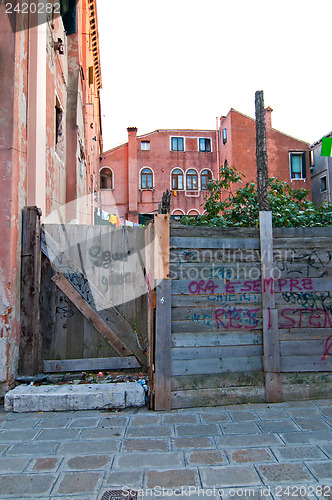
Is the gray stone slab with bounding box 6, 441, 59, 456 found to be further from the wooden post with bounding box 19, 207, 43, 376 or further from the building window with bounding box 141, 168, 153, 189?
the building window with bounding box 141, 168, 153, 189

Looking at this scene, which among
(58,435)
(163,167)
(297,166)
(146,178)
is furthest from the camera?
(163,167)

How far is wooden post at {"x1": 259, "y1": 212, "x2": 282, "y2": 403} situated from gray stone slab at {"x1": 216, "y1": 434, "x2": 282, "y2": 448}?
0.90 m

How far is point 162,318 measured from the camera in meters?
4.11

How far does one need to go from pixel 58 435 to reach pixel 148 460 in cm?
98

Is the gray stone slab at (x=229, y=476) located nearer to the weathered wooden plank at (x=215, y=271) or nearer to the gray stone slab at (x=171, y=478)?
the gray stone slab at (x=171, y=478)

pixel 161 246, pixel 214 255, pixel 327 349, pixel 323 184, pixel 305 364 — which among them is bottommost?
pixel 305 364

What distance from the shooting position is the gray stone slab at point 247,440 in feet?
10.3

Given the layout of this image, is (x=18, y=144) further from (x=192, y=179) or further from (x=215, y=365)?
(x=192, y=179)

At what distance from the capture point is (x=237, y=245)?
4363mm

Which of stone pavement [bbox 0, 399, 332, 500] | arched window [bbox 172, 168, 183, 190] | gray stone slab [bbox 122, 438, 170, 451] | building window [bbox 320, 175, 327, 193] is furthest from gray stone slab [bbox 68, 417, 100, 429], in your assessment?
arched window [bbox 172, 168, 183, 190]

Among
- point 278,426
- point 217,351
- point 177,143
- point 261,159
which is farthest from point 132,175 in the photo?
point 278,426

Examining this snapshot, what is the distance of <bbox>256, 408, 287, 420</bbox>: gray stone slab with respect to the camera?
148 inches

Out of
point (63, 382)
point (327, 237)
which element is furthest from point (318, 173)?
point (63, 382)

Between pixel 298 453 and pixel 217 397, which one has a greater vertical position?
pixel 217 397
